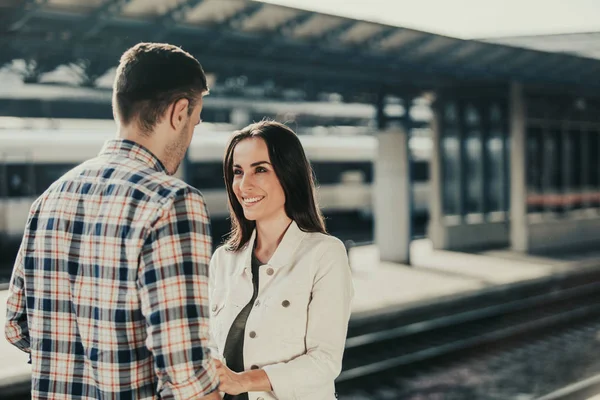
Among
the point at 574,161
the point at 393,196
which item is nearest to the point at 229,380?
the point at 393,196

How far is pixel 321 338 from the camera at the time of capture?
1.88 meters

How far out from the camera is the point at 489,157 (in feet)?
58.0

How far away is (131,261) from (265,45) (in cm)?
866

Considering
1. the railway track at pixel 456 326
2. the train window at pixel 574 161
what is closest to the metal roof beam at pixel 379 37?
the railway track at pixel 456 326

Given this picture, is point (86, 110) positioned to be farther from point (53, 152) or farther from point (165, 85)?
point (165, 85)

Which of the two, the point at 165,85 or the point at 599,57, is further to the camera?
the point at 599,57

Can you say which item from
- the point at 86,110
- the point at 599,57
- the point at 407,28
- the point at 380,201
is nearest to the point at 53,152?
the point at 86,110

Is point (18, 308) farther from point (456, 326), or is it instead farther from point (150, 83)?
point (456, 326)

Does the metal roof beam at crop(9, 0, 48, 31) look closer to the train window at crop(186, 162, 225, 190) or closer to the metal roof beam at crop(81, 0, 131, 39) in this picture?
the metal roof beam at crop(81, 0, 131, 39)

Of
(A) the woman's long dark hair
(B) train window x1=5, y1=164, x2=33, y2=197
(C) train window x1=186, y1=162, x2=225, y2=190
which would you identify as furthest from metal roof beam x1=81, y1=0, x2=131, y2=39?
(C) train window x1=186, y1=162, x2=225, y2=190

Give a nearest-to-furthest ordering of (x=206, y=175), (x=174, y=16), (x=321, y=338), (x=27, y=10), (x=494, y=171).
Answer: (x=321, y=338) < (x=27, y=10) < (x=174, y=16) < (x=494, y=171) < (x=206, y=175)

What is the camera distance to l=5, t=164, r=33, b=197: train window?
16719mm

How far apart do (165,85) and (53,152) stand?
1663cm

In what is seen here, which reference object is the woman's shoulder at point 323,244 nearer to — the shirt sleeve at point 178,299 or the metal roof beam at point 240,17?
the shirt sleeve at point 178,299
